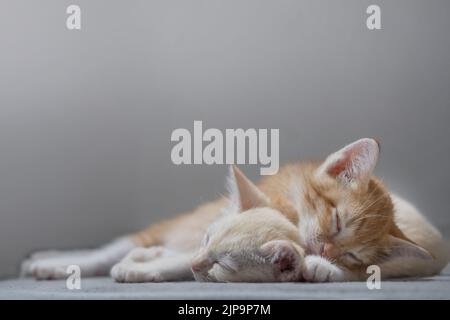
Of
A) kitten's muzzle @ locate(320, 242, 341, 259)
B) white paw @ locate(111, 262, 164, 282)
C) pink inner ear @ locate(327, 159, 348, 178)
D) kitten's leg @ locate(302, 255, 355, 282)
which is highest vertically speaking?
pink inner ear @ locate(327, 159, 348, 178)

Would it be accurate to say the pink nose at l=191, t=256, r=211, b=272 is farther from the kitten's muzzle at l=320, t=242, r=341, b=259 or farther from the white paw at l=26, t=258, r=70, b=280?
the white paw at l=26, t=258, r=70, b=280

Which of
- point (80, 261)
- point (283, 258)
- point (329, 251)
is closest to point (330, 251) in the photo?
point (329, 251)

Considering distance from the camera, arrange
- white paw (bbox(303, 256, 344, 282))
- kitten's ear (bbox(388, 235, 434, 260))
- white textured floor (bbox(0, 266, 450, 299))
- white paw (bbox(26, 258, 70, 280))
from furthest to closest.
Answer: white paw (bbox(26, 258, 70, 280)) < kitten's ear (bbox(388, 235, 434, 260)) < white paw (bbox(303, 256, 344, 282)) < white textured floor (bbox(0, 266, 450, 299))

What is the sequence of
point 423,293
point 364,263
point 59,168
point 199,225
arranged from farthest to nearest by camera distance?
point 199,225 → point 59,168 → point 364,263 → point 423,293

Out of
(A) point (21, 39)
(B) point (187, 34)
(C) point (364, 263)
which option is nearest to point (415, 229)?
(C) point (364, 263)

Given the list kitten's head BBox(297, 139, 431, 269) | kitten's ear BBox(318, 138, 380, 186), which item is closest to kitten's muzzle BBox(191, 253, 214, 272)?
kitten's head BBox(297, 139, 431, 269)

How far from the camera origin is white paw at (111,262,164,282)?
1396 mm

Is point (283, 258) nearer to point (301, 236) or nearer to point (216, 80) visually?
point (301, 236)

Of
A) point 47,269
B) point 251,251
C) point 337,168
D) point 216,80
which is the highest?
point 216,80

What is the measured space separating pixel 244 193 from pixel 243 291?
0.97 ft

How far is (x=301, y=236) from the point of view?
1361mm

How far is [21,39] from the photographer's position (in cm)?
148

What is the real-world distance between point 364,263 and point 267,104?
0.42 metres

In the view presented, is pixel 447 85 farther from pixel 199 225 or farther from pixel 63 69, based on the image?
pixel 63 69
